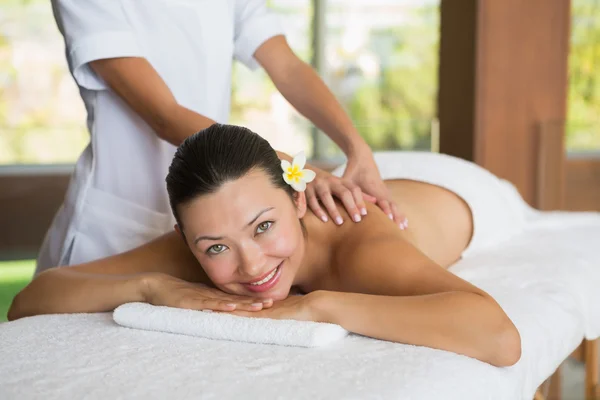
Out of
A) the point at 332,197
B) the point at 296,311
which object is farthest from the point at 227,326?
the point at 332,197

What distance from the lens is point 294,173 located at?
5.21 ft

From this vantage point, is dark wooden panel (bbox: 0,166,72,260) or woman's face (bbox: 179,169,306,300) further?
dark wooden panel (bbox: 0,166,72,260)

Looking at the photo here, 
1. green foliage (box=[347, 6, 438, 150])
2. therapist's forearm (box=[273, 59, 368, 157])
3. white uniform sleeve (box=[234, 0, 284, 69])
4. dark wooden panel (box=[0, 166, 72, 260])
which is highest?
white uniform sleeve (box=[234, 0, 284, 69])

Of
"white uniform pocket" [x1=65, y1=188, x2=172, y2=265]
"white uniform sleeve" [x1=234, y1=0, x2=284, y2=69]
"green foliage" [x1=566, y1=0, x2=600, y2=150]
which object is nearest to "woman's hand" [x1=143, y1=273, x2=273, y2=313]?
"white uniform pocket" [x1=65, y1=188, x2=172, y2=265]

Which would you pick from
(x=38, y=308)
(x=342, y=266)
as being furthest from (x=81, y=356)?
(x=342, y=266)

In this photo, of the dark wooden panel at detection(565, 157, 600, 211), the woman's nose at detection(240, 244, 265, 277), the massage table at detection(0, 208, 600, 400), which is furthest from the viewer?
the dark wooden panel at detection(565, 157, 600, 211)

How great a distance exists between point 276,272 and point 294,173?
20 cm

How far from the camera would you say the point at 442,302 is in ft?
4.55

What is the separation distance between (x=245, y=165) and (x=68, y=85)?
527cm

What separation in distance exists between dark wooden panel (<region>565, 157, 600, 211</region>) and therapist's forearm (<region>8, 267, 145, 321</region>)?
12.5 ft

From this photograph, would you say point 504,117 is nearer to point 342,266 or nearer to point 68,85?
point 342,266

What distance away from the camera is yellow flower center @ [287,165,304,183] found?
62.2 inches

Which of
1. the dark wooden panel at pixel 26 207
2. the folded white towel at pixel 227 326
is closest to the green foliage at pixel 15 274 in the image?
the dark wooden panel at pixel 26 207

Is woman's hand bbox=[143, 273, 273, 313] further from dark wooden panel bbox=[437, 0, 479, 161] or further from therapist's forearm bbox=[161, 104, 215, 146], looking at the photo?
dark wooden panel bbox=[437, 0, 479, 161]
